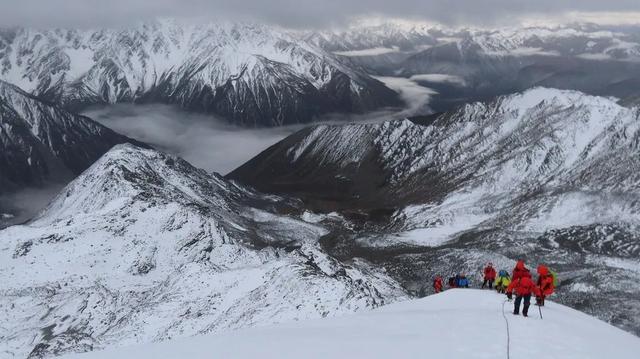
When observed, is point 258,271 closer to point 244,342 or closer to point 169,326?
point 169,326

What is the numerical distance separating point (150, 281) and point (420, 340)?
355 ft

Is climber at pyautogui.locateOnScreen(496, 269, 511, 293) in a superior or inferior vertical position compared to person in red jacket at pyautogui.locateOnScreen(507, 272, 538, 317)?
inferior

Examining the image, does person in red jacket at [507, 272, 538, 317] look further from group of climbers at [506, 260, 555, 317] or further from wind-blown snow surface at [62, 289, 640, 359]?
wind-blown snow surface at [62, 289, 640, 359]

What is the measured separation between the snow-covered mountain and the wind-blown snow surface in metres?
58.5

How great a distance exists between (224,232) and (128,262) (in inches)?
1003

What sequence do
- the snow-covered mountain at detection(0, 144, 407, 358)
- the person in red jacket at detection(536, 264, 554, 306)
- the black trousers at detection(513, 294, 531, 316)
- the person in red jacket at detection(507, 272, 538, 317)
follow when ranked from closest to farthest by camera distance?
the person in red jacket at detection(507, 272, 538, 317) → the black trousers at detection(513, 294, 531, 316) → the person in red jacket at detection(536, 264, 554, 306) → the snow-covered mountain at detection(0, 144, 407, 358)

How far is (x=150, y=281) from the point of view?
423 feet

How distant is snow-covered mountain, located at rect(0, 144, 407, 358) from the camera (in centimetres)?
9769

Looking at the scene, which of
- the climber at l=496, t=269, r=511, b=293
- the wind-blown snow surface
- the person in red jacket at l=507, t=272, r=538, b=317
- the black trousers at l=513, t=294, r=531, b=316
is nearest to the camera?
the wind-blown snow surface

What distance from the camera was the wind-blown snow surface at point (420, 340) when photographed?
88.6 ft

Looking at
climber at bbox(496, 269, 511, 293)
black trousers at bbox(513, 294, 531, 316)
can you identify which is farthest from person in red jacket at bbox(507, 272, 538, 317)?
climber at bbox(496, 269, 511, 293)

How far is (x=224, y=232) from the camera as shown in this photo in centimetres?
15162

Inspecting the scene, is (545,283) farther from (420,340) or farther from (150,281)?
(150,281)

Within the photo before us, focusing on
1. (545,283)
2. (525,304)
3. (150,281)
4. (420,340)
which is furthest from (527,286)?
(150,281)
